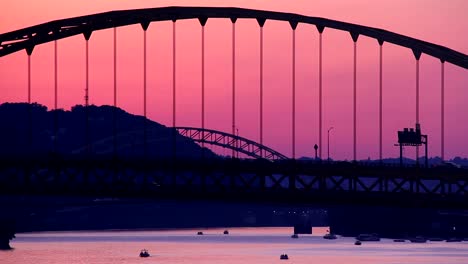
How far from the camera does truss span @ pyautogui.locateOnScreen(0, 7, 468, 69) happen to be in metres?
132

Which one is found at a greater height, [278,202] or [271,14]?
[271,14]

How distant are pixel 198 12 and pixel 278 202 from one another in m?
18.1

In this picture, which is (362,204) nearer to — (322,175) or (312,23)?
(322,175)

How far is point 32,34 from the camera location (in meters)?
132

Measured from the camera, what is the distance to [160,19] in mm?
133250

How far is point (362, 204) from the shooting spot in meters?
137

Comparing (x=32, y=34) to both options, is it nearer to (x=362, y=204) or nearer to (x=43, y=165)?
(x=43, y=165)

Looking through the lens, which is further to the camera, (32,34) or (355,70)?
(355,70)

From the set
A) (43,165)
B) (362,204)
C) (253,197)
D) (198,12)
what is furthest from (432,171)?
(43,165)

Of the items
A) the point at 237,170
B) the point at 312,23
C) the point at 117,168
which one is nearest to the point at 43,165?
the point at 117,168

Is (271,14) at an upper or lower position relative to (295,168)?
upper

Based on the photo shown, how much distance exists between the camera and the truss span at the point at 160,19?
431 feet

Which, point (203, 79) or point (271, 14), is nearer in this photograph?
point (271, 14)

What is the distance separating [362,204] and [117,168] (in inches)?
857
